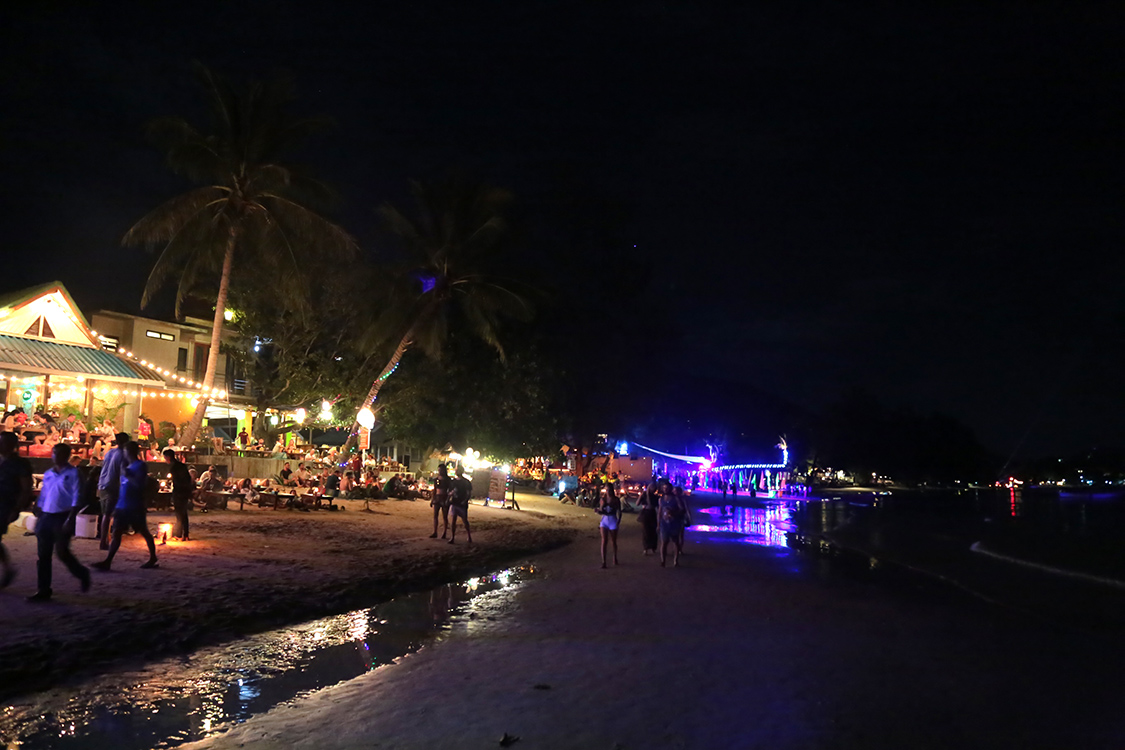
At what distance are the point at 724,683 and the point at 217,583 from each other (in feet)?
22.6

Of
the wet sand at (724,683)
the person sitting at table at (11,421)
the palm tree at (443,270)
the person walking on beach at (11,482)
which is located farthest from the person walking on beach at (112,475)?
the palm tree at (443,270)

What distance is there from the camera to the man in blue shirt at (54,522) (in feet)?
26.4

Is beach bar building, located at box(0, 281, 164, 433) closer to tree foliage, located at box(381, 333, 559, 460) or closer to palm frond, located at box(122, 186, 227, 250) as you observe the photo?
palm frond, located at box(122, 186, 227, 250)

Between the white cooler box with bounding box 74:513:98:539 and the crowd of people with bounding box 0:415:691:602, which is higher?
the crowd of people with bounding box 0:415:691:602

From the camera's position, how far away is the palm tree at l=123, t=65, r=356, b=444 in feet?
74.3

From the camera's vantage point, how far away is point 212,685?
6.21m

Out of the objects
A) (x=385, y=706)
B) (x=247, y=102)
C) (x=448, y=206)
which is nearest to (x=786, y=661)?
(x=385, y=706)

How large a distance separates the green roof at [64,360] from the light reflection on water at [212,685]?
14152 mm

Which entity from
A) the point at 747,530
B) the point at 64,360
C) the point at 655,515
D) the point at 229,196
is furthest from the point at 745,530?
the point at 64,360

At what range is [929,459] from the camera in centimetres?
14138

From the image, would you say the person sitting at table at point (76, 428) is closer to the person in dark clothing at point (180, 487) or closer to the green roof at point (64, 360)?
the green roof at point (64, 360)

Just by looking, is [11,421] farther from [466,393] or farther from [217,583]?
[466,393]

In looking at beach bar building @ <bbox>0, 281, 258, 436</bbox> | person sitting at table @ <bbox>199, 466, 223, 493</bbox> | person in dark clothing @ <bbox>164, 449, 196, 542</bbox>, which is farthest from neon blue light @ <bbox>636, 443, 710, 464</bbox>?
person in dark clothing @ <bbox>164, 449, 196, 542</bbox>

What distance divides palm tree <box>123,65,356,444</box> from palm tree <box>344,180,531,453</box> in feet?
16.3
